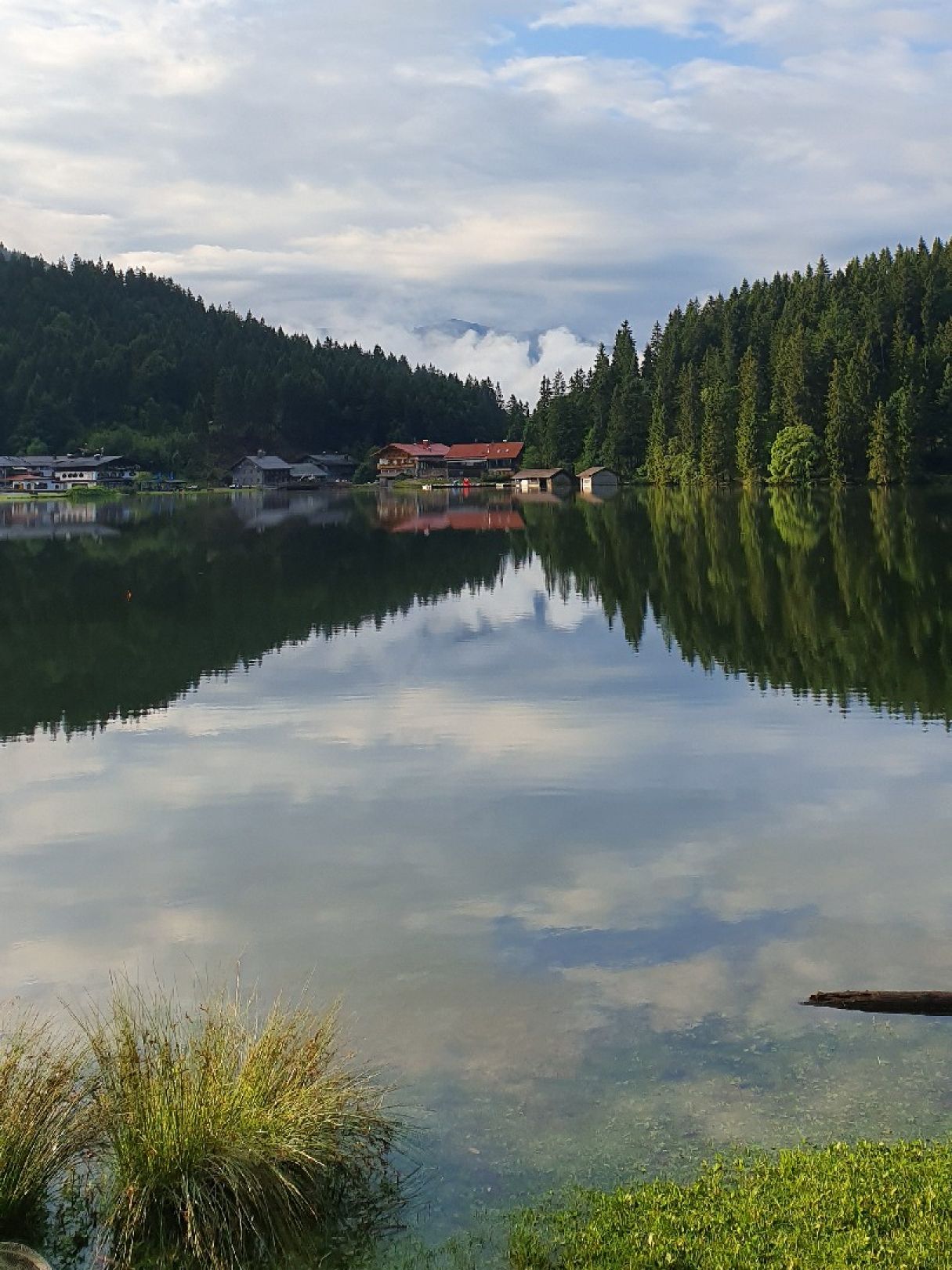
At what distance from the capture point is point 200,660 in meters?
30.7

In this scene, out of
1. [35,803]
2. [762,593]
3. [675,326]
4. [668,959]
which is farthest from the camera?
[675,326]

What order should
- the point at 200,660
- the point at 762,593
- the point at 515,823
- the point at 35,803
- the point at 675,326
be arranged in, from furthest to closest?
the point at 675,326, the point at 762,593, the point at 200,660, the point at 35,803, the point at 515,823

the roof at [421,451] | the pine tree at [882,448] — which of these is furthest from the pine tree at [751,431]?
the roof at [421,451]

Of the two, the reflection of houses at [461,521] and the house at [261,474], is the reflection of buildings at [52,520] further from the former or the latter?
the house at [261,474]

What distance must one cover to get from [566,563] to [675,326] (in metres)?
132

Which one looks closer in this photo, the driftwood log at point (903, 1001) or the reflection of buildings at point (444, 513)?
the driftwood log at point (903, 1001)

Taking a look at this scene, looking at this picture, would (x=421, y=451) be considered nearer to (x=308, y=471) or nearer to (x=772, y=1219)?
(x=308, y=471)

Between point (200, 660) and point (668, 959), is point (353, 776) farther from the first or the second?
point (200, 660)

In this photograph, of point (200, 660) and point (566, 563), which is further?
point (566, 563)

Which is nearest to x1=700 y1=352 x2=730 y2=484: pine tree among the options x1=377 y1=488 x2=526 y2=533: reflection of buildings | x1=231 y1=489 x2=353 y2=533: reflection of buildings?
x1=377 y1=488 x2=526 y2=533: reflection of buildings

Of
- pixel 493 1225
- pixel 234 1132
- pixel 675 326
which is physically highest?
pixel 675 326

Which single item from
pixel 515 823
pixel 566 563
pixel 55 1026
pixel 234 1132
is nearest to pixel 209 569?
pixel 566 563

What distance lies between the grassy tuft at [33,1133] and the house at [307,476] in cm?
18155

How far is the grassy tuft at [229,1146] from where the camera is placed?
7.67 m
